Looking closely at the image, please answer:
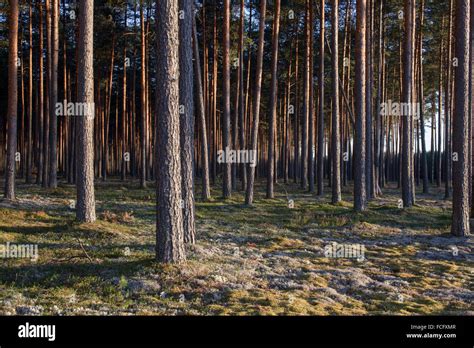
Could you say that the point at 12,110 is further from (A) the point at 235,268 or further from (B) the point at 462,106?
(B) the point at 462,106

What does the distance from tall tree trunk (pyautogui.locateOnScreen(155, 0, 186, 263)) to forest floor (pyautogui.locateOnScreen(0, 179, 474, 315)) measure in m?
0.90

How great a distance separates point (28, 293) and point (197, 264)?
10.6 ft

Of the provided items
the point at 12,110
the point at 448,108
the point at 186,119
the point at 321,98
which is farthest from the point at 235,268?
the point at 448,108

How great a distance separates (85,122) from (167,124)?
4.82 metres

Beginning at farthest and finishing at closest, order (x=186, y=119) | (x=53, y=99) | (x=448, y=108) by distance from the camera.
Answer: (x=448, y=108)
(x=53, y=99)
(x=186, y=119)

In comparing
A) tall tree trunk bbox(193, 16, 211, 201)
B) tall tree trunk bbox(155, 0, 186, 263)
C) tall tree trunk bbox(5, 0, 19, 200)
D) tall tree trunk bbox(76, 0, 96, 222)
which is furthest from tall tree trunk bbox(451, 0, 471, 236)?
tall tree trunk bbox(5, 0, 19, 200)

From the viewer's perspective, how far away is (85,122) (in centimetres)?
1227

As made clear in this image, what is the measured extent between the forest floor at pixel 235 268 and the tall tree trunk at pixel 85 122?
0.69m

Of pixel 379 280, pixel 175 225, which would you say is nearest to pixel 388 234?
pixel 379 280

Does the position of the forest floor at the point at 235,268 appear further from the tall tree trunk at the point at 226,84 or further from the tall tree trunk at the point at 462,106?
the tall tree trunk at the point at 226,84

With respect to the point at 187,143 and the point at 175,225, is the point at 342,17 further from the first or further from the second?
the point at 175,225

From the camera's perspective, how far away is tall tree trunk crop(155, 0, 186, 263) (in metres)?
8.48

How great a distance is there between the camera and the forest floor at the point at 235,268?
7.09m

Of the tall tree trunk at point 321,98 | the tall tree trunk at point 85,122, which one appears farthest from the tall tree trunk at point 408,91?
the tall tree trunk at point 85,122
